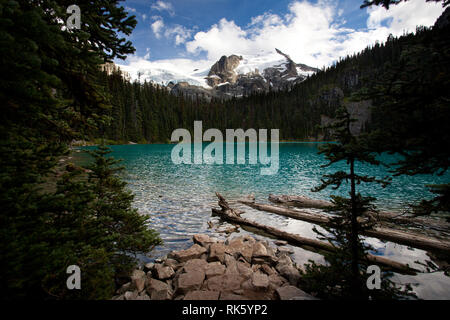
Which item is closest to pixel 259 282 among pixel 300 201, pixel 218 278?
pixel 218 278

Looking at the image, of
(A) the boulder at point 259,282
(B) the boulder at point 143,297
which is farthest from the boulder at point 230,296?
(B) the boulder at point 143,297

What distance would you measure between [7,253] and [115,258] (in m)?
4.34

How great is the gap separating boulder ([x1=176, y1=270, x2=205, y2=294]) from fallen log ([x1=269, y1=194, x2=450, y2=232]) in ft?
26.3

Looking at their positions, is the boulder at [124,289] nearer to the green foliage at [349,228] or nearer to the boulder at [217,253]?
the boulder at [217,253]

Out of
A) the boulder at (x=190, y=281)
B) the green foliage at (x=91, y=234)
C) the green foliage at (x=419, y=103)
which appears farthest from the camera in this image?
the boulder at (x=190, y=281)

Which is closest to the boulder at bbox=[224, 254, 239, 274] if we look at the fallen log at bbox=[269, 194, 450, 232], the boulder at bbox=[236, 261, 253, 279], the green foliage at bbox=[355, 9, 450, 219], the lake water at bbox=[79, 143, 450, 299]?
the boulder at bbox=[236, 261, 253, 279]

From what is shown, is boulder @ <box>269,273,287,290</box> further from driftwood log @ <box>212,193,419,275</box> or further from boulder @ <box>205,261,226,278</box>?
driftwood log @ <box>212,193,419,275</box>

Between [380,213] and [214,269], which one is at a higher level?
[380,213]

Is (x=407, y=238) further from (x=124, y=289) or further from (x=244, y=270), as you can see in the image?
(x=124, y=289)

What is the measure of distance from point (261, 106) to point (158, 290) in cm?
17935

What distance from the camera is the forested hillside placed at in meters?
119

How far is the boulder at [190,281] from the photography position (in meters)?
5.49

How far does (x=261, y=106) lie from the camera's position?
572ft
